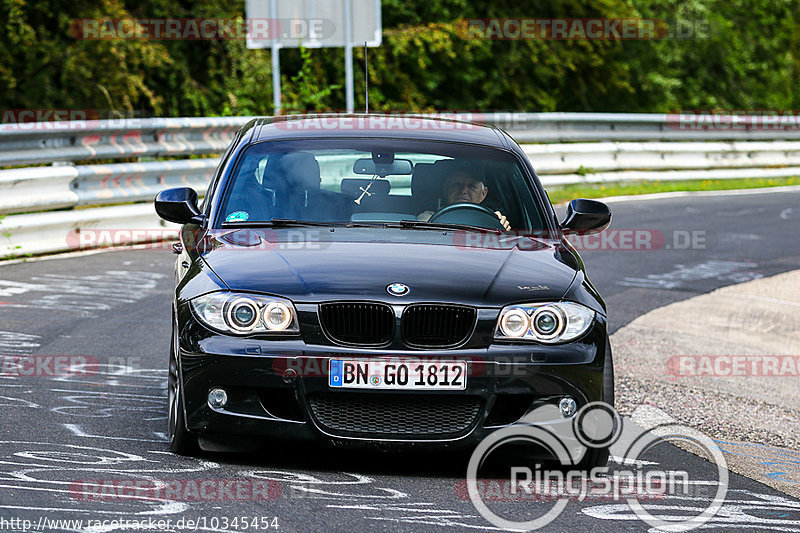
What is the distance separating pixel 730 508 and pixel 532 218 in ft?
6.51

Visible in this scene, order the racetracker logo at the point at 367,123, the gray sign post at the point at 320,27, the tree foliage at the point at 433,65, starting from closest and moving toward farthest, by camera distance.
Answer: the racetracker logo at the point at 367,123
the gray sign post at the point at 320,27
the tree foliage at the point at 433,65

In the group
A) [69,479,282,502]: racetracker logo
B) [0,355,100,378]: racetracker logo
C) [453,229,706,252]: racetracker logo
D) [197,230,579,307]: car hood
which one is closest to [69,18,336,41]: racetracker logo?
[453,229,706,252]: racetracker logo

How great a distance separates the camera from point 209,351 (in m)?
5.46

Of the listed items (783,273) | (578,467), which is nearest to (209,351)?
(578,467)

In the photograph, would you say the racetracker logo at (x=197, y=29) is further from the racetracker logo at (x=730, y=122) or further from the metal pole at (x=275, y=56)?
the racetracker logo at (x=730, y=122)

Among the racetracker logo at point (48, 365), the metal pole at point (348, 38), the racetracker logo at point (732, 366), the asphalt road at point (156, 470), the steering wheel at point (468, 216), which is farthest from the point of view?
the metal pole at point (348, 38)

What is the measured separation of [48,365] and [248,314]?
2.75m

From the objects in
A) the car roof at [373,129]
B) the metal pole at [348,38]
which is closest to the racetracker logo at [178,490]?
the car roof at [373,129]

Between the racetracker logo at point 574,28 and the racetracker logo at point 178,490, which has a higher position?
the racetracker logo at point 574,28

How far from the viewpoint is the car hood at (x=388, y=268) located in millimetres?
5508

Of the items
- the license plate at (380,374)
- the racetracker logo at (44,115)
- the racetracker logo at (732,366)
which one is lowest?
the racetracker logo at (732,366)

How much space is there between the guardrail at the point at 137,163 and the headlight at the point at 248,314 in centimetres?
723

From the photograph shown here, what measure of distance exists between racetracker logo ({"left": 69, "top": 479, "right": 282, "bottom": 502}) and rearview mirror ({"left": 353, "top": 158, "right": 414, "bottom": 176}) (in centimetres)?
198

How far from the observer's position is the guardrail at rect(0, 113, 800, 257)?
1266 cm
